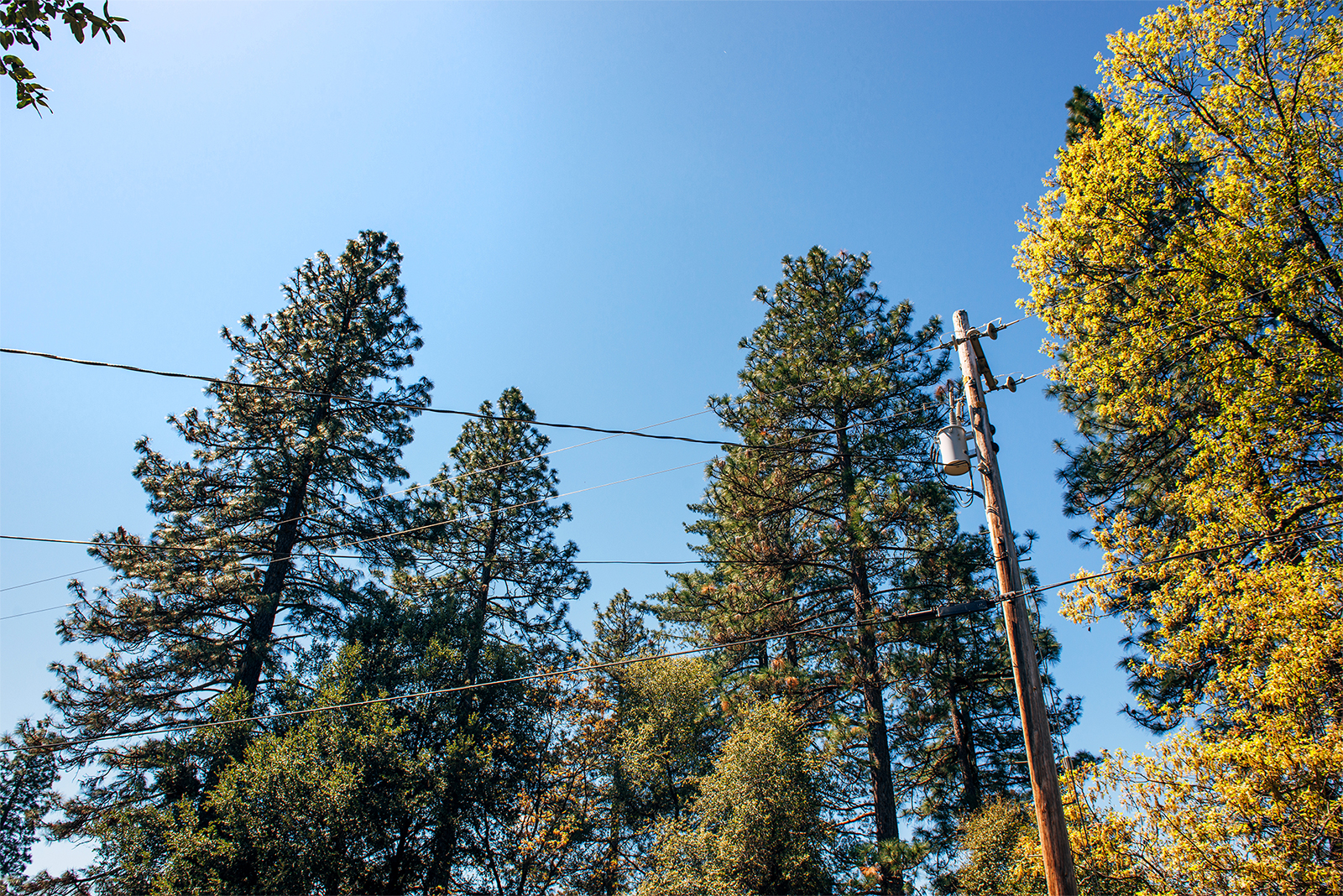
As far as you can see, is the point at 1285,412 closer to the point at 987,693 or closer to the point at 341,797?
the point at 987,693

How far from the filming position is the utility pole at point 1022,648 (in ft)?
19.4

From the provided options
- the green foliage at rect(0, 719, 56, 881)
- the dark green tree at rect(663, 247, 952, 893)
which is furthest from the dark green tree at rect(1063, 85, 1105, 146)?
the green foliage at rect(0, 719, 56, 881)

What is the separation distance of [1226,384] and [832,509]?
9678mm

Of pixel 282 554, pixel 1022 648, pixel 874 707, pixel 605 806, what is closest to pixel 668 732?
pixel 605 806

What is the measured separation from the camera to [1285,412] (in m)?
9.39

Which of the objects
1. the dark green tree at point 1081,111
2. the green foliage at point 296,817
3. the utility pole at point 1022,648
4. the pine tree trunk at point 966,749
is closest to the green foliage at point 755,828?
the pine tree trunk at point 966,749

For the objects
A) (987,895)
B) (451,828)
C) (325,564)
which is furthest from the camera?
(325,564)

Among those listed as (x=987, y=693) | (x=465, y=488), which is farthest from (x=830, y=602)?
(x=465, y=488)

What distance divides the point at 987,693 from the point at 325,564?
19703 millimetres

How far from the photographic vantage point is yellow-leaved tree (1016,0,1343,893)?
7.96 m

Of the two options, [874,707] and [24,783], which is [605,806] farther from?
[24,783]

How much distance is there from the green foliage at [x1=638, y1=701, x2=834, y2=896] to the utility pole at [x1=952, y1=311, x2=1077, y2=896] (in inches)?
377

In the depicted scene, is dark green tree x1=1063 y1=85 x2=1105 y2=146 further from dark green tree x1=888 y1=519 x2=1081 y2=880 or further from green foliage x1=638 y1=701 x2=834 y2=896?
green foliage x1=638 y1=701 x2=834 y2=896

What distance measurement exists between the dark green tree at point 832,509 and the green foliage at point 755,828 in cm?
133
